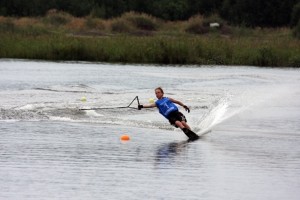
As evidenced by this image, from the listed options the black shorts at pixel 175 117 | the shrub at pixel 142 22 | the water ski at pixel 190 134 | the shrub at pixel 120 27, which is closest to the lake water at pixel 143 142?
the water ski at pixel 190 134

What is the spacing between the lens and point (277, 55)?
42.5m

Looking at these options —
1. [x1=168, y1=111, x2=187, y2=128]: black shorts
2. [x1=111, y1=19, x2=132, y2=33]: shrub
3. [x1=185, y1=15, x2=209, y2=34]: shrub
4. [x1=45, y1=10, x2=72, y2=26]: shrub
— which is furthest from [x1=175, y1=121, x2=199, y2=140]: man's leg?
[x1=185, y1=15, x2=209, y2=34]: shrub

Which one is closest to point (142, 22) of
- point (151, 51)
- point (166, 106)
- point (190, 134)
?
point (151, 51)

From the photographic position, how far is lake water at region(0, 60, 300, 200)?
12.3 m

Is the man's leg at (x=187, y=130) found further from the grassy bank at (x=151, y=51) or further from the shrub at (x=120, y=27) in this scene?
the shrub at (x=120, y=27)

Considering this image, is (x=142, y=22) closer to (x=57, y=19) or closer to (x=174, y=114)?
(x=57, y=19)

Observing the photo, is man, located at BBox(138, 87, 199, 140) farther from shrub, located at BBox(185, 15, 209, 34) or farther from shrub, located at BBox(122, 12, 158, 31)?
shrub, located at BBox(122, 12, 158, 31)

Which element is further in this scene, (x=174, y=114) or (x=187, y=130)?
(x=174, y=114)

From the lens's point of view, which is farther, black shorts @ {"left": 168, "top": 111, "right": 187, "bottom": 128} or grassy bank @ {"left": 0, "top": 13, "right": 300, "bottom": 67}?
grassy bank @ {"left": 0, "top": 13, "right": 300, "bottom": 67}

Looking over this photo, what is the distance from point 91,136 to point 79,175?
4.71 metres

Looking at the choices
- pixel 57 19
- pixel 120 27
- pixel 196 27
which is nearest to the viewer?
pixel 120 27

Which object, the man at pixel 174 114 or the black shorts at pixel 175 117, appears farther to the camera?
the black shorts at pixel 175 117

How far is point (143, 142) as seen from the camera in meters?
17.0

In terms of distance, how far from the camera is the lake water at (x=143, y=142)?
40.4ft
